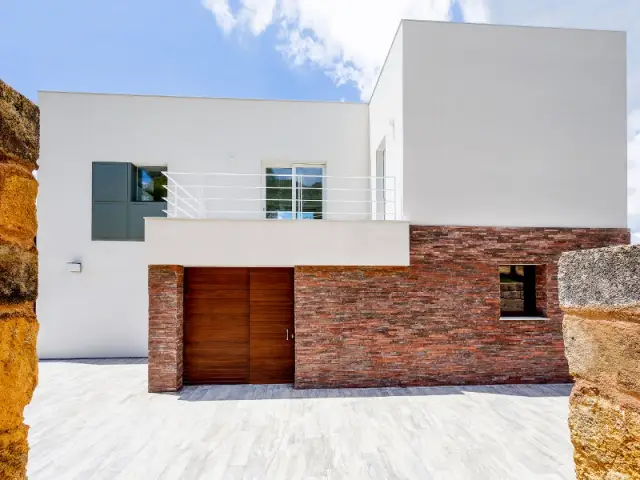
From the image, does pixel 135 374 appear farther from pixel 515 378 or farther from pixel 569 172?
pixel 569 172

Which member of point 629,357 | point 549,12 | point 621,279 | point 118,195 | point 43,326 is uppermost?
point 549,12

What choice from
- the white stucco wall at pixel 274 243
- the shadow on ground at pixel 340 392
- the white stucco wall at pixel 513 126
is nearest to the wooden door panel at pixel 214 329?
the shadow on ground at pixel 340 392

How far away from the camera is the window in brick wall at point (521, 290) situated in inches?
289

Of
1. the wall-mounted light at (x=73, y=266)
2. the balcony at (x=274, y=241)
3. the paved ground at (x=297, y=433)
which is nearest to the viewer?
the paved ground at (x=297, y=433)

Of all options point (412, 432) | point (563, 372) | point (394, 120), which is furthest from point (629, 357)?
point (563, 372)

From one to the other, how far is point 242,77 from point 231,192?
401 cm

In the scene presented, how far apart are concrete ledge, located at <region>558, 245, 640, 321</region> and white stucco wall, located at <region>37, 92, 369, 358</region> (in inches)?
343

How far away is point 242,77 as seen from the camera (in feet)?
34.4

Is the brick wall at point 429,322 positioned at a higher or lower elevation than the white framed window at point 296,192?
lower

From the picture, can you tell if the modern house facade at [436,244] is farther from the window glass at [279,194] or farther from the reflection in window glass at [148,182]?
the reflection in window glass at [148,182]

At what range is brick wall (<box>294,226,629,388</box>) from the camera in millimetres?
6754

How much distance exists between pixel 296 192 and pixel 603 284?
28.1ft

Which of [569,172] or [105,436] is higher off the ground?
[569,172]

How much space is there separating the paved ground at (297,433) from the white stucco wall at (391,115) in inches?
151
